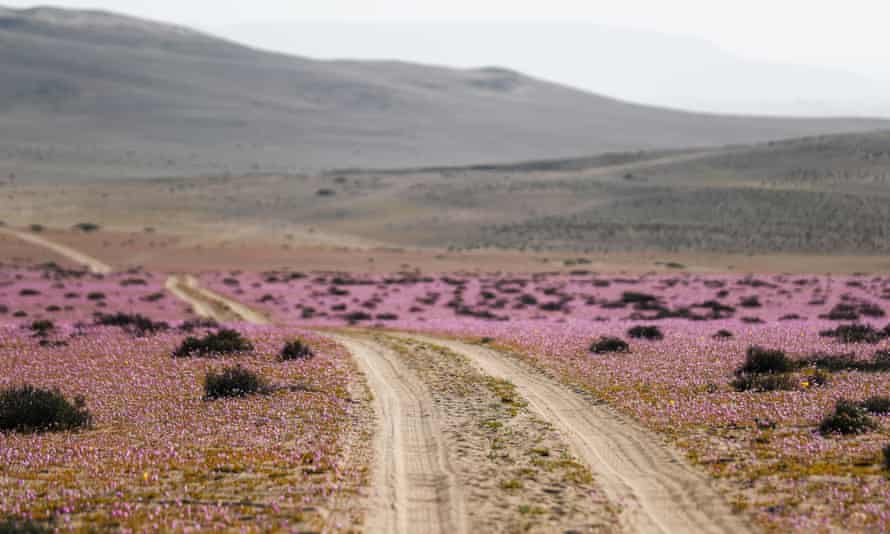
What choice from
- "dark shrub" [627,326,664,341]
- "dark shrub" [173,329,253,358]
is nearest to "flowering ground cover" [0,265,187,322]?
"dark shrub" [173,329,253,358]

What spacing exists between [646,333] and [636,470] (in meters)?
11.7

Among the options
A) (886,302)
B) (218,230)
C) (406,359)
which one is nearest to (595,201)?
(218,230)

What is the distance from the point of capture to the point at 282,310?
36469 millimetres

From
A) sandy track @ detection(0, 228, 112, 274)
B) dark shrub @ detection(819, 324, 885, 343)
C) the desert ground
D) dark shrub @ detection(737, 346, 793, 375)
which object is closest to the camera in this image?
the desert ground

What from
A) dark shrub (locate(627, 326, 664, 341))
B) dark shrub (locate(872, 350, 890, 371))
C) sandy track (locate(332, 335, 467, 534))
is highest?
dark shrub (locate(872, 350, 890, 371))

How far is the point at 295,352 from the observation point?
19.1 m

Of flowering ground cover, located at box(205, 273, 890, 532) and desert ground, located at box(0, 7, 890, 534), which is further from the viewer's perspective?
flowering ground cover, located at box(205, 273, 890, 532)

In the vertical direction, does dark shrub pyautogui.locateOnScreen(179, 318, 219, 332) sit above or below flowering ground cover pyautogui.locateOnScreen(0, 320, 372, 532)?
below

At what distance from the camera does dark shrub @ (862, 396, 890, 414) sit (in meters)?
12.4

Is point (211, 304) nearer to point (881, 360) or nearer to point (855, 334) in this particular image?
point (855, 334)

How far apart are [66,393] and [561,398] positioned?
9212 millimetres

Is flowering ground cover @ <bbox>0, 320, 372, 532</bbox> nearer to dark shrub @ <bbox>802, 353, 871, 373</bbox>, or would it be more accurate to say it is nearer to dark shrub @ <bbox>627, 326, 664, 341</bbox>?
dark shrub @ <bbox>627, 326, 664, 341</bbox>

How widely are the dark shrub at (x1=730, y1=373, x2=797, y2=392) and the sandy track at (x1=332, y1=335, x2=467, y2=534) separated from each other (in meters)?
5.41

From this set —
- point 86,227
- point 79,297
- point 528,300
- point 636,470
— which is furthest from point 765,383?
point 86,227
